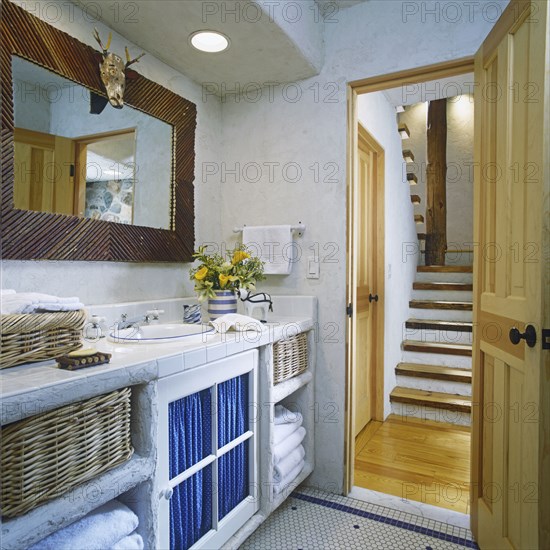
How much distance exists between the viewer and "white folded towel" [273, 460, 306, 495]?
5.56ft

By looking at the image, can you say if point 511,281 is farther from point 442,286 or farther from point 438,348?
point 442,286

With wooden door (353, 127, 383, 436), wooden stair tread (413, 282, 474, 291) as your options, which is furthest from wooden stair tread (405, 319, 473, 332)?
wooden door (353, 127, 383, 436)

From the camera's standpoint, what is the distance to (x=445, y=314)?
3801 mm

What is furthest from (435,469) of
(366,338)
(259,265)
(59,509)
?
(59,509)

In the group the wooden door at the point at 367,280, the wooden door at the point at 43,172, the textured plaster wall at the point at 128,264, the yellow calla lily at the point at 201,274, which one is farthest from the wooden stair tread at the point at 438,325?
the wooden door at the point at 43,172

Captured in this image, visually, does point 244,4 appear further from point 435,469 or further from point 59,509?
point 435,469

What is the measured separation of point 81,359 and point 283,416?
1153 mm

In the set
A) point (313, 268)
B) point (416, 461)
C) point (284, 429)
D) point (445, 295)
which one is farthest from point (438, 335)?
point (284, 429)

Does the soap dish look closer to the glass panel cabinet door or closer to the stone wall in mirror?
the glass panel cabinet door

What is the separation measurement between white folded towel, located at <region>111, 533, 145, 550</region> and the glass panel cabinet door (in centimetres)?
12

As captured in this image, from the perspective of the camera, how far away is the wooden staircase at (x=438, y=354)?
10.0 feet

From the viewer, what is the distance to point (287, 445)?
183 centimetres

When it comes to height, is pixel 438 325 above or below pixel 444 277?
below

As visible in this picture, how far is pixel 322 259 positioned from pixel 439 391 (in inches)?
70.6
